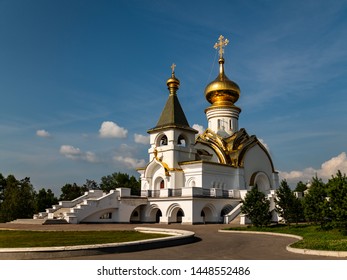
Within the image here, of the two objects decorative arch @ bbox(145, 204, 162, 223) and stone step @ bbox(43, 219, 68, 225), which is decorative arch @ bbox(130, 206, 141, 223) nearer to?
decorative arch @ bbox(145, 204, 162, 223)

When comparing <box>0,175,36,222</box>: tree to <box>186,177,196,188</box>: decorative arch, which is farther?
<box>0,175,36,222</box>: tree

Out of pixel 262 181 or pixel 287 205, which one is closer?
pixel 287 205

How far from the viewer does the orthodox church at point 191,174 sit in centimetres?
2539

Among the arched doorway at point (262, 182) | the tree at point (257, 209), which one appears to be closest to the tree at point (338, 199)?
the tree at point (257, 209)

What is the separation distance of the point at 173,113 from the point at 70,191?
23066 millimetres

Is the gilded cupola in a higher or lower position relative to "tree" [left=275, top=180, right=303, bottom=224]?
higher

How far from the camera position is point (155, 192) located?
27750mm

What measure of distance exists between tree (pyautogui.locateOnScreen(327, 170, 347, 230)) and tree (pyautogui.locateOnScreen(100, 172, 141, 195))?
108ft

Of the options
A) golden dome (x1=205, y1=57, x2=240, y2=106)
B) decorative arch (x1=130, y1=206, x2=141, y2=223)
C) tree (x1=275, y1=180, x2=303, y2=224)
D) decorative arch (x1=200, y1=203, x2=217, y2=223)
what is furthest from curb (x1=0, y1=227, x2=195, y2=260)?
golden dome (x1=205, y1=57, x2=240, y2=106)

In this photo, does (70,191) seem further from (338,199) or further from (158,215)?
(338,199)

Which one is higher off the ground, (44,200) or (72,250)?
(44,200)

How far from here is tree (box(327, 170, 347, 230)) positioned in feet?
47.7

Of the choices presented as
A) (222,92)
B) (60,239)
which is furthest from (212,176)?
(60,239)

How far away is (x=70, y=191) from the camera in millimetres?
46312
